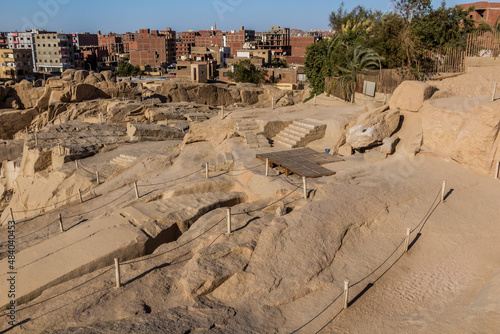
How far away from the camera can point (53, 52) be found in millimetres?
65000

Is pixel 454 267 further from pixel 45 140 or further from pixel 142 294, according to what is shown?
pixel 45 140

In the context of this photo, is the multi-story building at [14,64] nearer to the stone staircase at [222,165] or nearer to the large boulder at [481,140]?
the stone staircase at [222,165]

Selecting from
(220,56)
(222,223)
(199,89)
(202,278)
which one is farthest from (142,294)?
(220,56)

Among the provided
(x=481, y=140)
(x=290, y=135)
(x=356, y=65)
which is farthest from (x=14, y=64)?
(x=481, y=140)

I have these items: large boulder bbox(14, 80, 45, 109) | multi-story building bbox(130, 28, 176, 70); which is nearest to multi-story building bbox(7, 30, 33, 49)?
multi-story building bbox(130, 28, 176, 70)

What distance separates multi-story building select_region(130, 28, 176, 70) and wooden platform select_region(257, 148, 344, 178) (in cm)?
6216

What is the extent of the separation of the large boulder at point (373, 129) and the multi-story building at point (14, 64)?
52.8 metres

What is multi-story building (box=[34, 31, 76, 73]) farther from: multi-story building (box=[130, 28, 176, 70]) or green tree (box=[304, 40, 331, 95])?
green tree (box=[304, 40, 331, 95])

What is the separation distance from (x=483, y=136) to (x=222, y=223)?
20.8 feet

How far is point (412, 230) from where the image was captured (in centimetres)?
780

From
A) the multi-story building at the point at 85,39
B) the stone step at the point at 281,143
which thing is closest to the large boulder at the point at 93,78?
the stone step at the point at 281,143

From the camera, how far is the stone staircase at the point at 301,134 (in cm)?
1352

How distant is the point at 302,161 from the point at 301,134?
2.26 m

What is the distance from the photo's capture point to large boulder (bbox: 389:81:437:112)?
40.2ft
